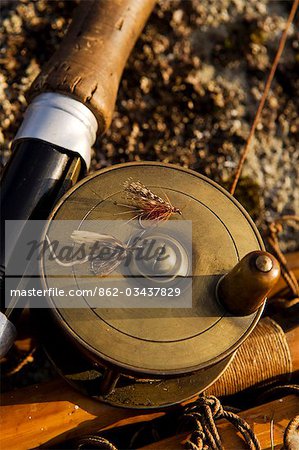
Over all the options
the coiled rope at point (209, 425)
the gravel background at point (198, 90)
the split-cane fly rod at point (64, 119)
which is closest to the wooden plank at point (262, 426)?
the coiled rope at point (209, 425)

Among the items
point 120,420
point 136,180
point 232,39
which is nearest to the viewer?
point 136,180

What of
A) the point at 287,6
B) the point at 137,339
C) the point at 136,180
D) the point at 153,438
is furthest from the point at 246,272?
the point at 287,6

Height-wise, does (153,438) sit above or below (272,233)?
below

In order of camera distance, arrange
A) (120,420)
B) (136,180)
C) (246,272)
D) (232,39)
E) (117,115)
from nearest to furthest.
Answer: (246,272) → (136,180) → (120,420) → (117,115) → (232,39)

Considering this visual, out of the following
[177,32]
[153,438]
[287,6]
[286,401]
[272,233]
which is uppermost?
[287,6]

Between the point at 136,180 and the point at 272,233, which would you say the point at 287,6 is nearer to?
the point at 272,233

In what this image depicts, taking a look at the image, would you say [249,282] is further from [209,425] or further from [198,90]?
[198,90]
